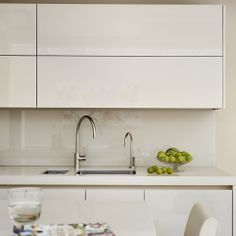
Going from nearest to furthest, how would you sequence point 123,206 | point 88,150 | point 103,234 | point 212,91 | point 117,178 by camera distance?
point 103,234 → point 123,206 → point 117,178 → point 212,91 → point 88,150

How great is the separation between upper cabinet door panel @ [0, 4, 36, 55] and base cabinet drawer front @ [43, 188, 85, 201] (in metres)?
1.12

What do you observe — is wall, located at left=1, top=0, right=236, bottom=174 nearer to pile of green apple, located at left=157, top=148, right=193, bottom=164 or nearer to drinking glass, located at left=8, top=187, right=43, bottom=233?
pile of green apple, located at left=157, top=148, right=193, bottom=164

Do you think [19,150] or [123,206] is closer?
[123,206]

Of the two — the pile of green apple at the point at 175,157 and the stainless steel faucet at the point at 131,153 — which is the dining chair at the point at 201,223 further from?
the stainless steel faucet at the point at 131,153

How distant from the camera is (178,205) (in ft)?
10.1

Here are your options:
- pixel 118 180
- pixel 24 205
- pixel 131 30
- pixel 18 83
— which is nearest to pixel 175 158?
pixel 118 180

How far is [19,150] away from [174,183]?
150cm

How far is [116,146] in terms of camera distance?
3.77m

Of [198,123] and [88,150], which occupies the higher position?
[198,123]

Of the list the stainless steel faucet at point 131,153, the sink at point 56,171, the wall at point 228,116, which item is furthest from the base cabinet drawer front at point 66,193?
the wall at point 228,116

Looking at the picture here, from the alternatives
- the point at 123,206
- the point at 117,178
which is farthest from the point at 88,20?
the point at 123,206

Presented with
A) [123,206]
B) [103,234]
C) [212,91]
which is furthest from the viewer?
[212,91]

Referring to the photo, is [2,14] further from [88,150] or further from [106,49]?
[88,150]

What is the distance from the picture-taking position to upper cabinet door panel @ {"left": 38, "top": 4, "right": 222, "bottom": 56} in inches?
132
